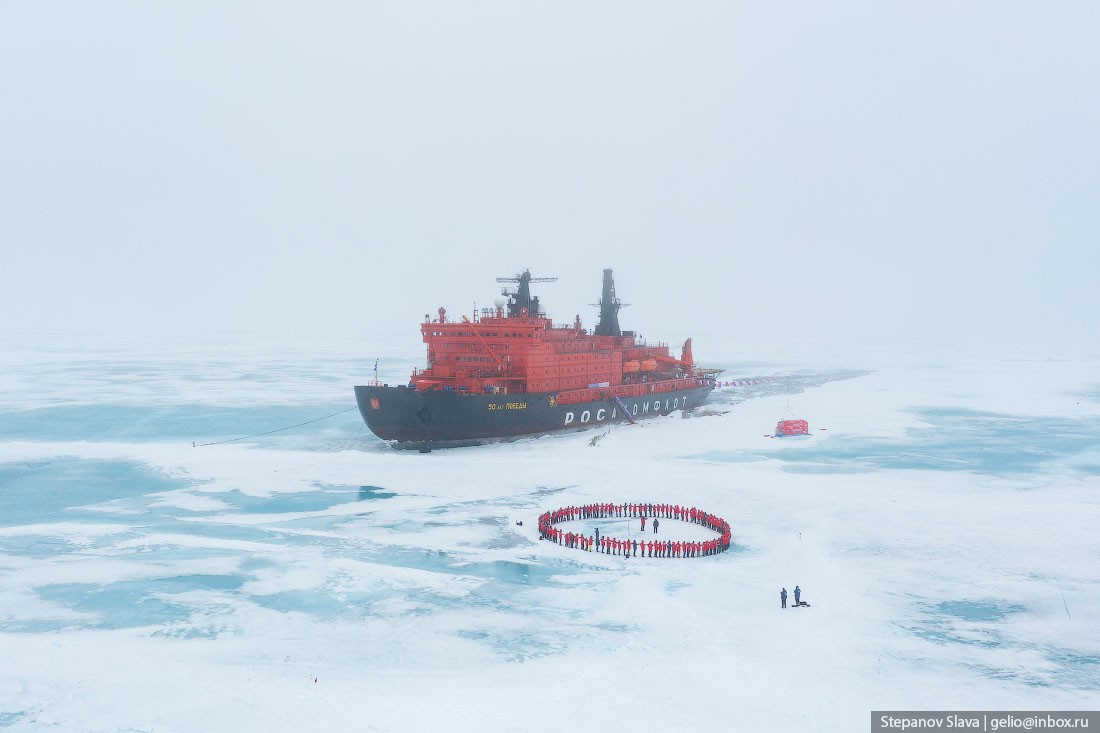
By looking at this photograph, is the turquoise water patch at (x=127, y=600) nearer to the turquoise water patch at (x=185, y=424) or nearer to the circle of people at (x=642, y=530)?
the circle of people at (x=642, y=530)

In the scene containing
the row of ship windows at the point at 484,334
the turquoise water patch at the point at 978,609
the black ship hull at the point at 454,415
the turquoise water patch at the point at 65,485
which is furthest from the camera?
the row of ship windows at the point at 484,334

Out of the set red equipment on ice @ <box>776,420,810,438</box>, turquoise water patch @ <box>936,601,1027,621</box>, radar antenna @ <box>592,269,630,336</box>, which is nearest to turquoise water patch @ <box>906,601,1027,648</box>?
turquoise water patch @ <box>936,601,1027,621</box>

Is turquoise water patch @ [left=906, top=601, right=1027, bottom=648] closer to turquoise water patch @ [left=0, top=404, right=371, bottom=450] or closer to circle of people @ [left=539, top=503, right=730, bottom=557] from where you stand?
circle of people @ [left=539, top=503, right=730, bottom=557]

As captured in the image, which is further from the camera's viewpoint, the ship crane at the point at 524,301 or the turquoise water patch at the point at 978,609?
Answer: the ship crane at the point at 524,301

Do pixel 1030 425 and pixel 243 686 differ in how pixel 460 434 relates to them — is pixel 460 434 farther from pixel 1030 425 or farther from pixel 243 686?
pixel 1030 425

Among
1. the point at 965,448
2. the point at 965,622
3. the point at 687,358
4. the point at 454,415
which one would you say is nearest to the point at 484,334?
the point at 454,415

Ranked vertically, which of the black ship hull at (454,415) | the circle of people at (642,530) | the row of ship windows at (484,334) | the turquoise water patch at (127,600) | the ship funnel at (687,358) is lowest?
the turquoise water patch at (127,600)

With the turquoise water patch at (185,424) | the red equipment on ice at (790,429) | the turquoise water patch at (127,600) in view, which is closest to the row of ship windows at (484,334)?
the turquoise water patch at (185,424)
